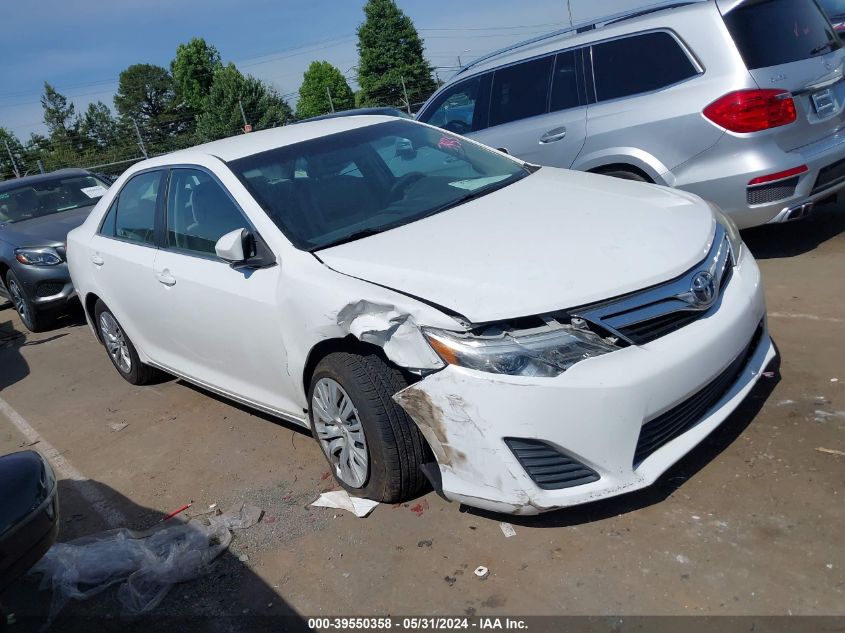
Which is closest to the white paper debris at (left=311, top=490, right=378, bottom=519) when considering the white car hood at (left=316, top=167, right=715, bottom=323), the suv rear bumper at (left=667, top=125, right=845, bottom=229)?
the white car hood at (left=316, top=167, right=715, bottom=323)

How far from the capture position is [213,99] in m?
47.9

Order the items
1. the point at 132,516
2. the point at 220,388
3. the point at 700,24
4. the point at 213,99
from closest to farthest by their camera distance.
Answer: the point at 132,516 → the point at 220,388 → the point at 700,24 → the point at 213,99

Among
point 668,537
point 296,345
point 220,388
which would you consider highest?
point 296,345

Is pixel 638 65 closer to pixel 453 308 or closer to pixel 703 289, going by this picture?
pixel 703 289

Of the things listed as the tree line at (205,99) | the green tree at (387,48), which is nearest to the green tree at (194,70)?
the tree line at (205,99)

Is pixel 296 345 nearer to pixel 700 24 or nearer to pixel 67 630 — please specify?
pixel 67 630

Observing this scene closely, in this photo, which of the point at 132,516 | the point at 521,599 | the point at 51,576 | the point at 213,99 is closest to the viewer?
the point at 521,599

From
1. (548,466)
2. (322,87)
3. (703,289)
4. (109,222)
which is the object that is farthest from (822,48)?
(322,87)

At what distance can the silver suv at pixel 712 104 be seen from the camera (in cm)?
505

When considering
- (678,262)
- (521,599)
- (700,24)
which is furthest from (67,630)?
(700,24)

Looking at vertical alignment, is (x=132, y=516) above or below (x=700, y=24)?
below

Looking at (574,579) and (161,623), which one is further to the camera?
(161,623)

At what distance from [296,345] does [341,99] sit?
6224 centimetres

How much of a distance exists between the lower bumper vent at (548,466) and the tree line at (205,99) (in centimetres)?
2572
